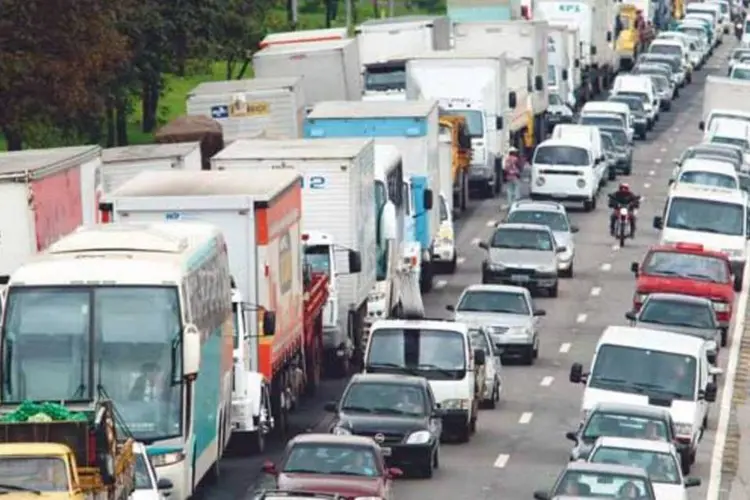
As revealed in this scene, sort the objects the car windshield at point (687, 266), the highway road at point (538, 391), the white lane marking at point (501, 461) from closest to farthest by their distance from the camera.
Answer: the highway road at point (538, 391), the white lane marking at point (501, 461), the car windshield at point (687, 266)

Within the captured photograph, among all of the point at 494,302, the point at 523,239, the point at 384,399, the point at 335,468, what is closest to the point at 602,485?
the point at 335,468

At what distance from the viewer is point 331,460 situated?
116 ft

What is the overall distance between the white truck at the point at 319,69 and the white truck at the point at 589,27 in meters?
26.2

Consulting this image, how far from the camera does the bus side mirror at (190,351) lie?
33.9 meters

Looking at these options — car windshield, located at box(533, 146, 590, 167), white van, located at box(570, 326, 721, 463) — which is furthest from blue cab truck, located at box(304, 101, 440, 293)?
car windshield, located at box(533, 146, 590, 167)

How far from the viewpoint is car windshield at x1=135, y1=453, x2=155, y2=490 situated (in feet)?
106

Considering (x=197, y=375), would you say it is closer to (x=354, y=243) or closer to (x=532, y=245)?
(x=354, y=243)

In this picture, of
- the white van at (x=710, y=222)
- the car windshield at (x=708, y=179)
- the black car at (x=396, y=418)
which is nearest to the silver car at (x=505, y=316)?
the white van at (x=710, y=222)

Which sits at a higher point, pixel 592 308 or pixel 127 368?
pixel 127 368

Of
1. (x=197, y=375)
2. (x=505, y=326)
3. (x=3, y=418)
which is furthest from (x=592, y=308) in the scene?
(x=3, y=418)

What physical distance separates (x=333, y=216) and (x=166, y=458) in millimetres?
13403

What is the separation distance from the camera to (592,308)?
57.5 meters

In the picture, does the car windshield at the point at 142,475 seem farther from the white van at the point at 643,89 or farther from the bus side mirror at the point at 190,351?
the white van at the point at 643,89

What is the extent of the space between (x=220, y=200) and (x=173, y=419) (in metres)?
6.25
